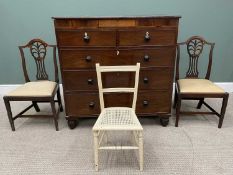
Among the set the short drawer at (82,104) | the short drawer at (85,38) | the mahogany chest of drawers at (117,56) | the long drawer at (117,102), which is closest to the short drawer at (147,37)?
the mahogany chest of drawers at (117,56)

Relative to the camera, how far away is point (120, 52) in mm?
2014

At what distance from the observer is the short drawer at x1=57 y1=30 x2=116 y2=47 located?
1.93 m

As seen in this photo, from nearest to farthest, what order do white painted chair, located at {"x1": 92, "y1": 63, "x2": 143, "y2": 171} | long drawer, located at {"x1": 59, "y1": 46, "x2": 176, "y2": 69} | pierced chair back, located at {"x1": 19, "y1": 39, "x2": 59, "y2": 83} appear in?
white painted chair, located at {"x1": 92, "y1": 63, "x2": 143, "y2": 171}, long drawer, located at {"x1": 59, "y1": 46, "x2": 176, "y2": 69}, pierced chair back, located at {"x1": 19, "y1": 39, "x2": 59, "y2": 83}

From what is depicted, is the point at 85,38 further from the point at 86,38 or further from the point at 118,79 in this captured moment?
the point at 118,79

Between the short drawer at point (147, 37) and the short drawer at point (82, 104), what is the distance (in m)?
0.65

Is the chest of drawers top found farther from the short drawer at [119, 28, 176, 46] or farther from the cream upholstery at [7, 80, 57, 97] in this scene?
the cream upholstery at [7, 80, 57, 97]

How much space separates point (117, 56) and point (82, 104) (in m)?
0.64

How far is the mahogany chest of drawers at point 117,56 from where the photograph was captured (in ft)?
6.30

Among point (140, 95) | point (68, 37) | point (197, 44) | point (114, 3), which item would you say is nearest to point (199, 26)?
point (197, 44)

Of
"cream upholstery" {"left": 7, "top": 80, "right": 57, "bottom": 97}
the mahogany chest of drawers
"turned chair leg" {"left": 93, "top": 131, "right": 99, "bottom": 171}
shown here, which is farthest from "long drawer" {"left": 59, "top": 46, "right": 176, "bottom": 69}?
"turned chair leg" {"left": 93, "top": 131, "right": 99, "bottom": 171}

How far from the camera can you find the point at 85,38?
6.36ft

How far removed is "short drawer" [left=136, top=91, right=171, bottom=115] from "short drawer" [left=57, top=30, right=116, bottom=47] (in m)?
0.65

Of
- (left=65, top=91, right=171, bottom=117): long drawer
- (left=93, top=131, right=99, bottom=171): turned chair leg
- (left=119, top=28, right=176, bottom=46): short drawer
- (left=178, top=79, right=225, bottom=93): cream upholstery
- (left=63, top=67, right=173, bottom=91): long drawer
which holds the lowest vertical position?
(left=93, top=131, right=99, bottom=171): turned chair leg

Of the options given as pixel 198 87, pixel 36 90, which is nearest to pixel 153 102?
pixel 198 87
